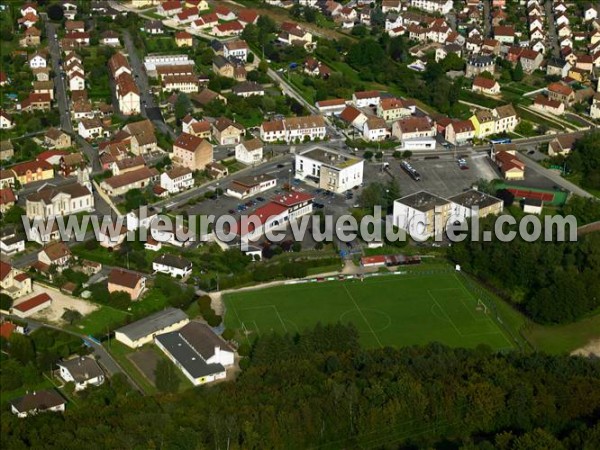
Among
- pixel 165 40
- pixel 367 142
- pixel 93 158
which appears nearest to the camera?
pixel 93 158

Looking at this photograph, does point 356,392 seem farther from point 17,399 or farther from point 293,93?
point 293,93

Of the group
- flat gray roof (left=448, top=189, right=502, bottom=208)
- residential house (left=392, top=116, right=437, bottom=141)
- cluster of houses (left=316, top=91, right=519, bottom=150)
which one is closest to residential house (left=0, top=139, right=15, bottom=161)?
cluster of houses (left=316, top=91, right=519, bottom=150)

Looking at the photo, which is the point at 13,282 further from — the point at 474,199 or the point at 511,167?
the point at 511,167

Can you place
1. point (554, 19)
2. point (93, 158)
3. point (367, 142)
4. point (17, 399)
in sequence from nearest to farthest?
1. point (17, 399)
2. point (93, 158)
3. point (367, 142)
4. point (554, 19)

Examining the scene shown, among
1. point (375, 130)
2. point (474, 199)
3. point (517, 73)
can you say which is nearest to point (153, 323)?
point (474, 199)

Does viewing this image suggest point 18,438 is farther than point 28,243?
No

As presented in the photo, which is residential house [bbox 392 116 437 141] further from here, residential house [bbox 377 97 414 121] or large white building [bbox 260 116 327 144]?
→ large white building [bbox 260 116 327 144]

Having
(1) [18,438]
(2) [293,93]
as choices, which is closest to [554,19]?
(2) [293,93]
